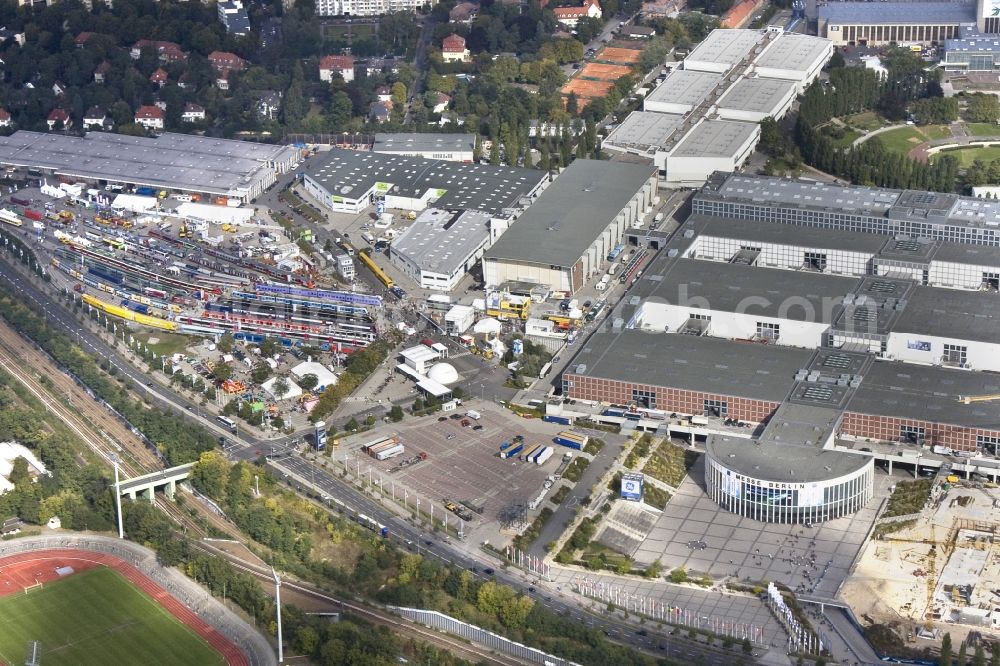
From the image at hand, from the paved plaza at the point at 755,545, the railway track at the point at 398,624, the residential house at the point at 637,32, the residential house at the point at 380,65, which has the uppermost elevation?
the residential house at the point at 637,32

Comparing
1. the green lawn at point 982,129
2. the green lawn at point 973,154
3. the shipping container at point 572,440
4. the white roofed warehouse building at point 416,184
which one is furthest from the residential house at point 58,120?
the green lawn at point 982,129

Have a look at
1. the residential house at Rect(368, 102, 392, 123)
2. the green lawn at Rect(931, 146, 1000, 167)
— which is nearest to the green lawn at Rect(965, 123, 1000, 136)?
the green lawn at Rect(931, 146, 1000, 167)

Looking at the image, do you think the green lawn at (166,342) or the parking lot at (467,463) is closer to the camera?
the parking lot at (467,463)

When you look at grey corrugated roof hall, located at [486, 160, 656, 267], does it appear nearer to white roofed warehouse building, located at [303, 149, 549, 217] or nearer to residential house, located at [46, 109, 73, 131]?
white roofed warehouse building, located at [303, 149, 549, 217]

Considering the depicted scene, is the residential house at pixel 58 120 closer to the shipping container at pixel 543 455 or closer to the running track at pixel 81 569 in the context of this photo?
the running track at pixel 81 569

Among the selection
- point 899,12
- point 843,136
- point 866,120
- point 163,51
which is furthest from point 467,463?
point 899,12

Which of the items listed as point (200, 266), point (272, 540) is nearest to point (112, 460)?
point (272, 540)
